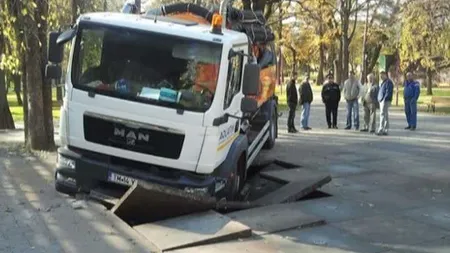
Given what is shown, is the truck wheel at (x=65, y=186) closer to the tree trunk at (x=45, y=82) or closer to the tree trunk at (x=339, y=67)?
the tree trunk at (x=45, y=82)

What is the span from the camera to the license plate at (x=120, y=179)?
8211mm

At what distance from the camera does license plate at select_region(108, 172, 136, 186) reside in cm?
821

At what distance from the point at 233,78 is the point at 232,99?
304 mm

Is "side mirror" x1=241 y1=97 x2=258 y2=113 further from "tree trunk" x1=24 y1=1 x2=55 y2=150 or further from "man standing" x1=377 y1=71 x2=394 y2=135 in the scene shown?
"man standing" x1=377 y1=71 x2=394 y2=135

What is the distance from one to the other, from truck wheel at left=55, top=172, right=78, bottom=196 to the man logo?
3.36 feet

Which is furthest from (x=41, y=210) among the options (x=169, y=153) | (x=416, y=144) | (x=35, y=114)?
(x=416, y=144)

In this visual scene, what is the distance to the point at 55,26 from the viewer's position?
14.8 m

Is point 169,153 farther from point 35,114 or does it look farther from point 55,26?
point 55,26

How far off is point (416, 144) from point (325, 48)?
48.7 metres

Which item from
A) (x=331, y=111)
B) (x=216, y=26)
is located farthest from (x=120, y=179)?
(x=331, y=111)

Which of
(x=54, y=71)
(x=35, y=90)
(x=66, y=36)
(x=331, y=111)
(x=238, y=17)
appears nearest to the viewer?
(x=66, y=36)

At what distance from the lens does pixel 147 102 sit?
26.6 ft

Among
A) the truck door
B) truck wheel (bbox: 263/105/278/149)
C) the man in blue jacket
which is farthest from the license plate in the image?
the man in blue jacket

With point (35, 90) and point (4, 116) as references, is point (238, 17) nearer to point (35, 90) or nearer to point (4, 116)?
point (35, 90)
